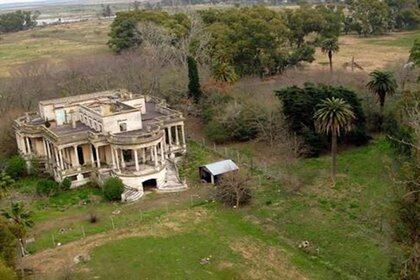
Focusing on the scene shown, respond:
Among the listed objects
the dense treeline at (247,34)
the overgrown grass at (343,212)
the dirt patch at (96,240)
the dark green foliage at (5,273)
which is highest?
the dense treeline at (247,34)

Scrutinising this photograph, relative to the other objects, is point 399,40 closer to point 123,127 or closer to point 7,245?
point 123,127

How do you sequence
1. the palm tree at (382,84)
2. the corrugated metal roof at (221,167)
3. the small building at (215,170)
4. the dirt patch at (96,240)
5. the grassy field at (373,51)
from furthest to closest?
the grassy field at (373,51) → the palm tree at (382,84) → the corrugated metal roof at (221,167) → the small building at (215,170) → the dirt patch at (96,240)

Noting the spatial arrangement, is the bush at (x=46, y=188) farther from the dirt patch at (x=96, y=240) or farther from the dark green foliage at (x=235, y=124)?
the dark green foliage at (x=235, y=124)

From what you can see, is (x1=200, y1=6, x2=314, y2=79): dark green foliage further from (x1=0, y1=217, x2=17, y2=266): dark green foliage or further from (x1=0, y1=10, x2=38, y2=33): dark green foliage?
(x1=0, y1=10, x2=38, y2=33): dark green foliage

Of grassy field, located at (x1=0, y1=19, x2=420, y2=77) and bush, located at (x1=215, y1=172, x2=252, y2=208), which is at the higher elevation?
grassy field, located at (x1=0, y1=19, x2=420, y2=77)

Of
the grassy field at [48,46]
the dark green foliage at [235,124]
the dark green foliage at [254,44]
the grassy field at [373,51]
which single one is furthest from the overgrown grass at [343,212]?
the grassy field at [48,46]

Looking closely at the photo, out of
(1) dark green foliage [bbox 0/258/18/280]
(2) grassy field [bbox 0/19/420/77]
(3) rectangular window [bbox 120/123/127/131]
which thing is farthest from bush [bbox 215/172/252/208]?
(2) grassy field [bbox 0/19/420/77]
